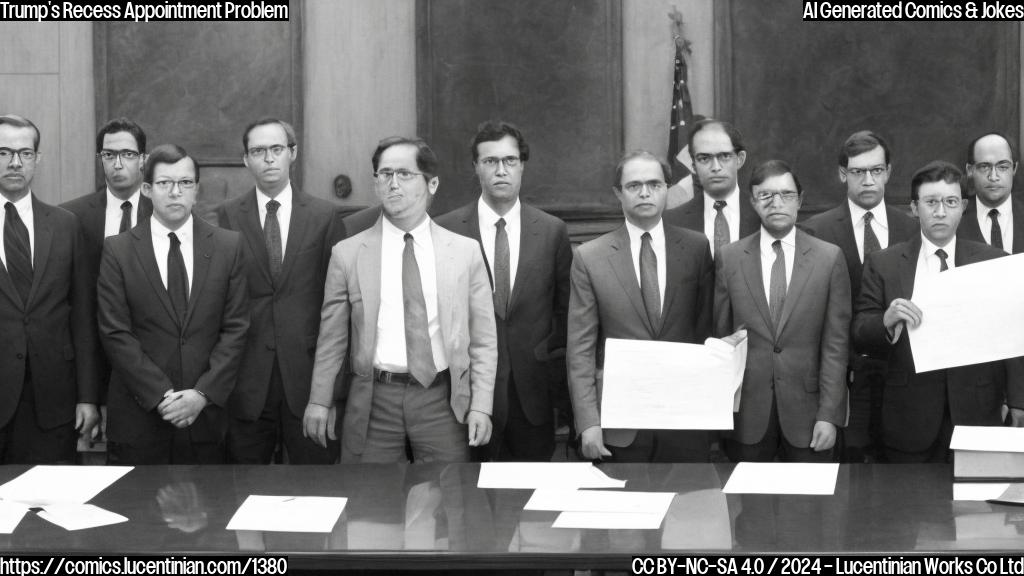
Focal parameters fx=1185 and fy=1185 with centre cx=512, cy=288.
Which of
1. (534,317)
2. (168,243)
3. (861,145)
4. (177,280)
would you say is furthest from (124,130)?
(861,145)

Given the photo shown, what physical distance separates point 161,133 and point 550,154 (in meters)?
2.02

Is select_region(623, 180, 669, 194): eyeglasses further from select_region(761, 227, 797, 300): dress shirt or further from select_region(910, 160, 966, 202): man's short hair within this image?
select_region(910, 160, 966, 202): man's short hair

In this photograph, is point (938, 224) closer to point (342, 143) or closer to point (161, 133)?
point (342, 143)

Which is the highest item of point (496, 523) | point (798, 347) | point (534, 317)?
point (534, 317)

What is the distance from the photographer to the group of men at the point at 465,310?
158 inches

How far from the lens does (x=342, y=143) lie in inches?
244

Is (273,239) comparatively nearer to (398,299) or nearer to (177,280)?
(177,280)

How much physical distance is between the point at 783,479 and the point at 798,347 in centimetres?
92

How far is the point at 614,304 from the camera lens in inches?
163

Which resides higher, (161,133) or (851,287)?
(161,133)

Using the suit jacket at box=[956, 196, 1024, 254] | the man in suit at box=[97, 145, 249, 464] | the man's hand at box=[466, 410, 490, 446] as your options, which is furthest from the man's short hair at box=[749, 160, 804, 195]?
the man in suit at box=[97, 145, 249, 464]

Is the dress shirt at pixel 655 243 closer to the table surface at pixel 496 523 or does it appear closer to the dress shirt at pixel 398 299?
the dress shirt at pixel 398 299

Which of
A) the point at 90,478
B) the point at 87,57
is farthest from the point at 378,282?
the point at 87,57

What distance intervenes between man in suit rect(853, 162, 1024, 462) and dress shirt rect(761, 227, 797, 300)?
276mm
